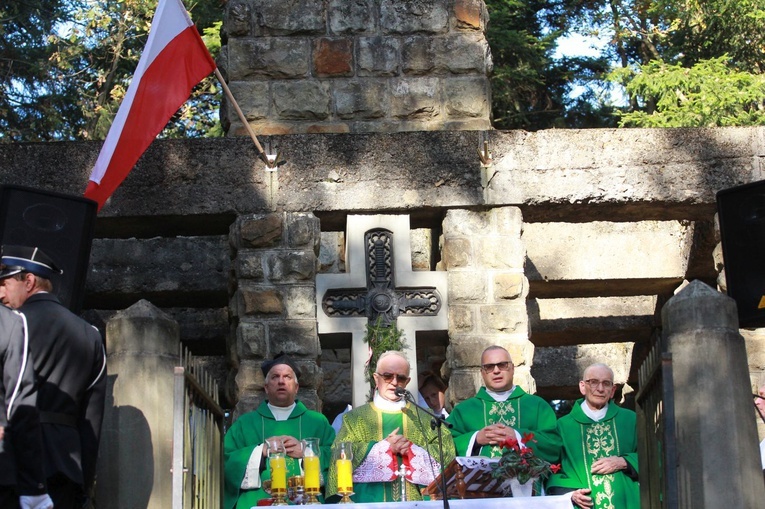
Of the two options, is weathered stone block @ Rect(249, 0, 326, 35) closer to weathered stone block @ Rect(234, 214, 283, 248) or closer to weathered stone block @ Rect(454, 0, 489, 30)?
weathered stone block @ Rect(454, 0, 489, 30)

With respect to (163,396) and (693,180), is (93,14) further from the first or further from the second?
(163,396)

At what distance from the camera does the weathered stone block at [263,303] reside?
10586mm

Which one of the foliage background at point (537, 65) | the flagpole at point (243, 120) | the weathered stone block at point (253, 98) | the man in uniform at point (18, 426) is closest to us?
the man in uniform at point (18, 426)

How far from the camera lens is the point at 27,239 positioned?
912cm

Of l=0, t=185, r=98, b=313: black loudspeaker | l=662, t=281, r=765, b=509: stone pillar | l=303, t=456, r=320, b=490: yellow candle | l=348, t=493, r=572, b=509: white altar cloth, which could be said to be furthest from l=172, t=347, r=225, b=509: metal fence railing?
l=662, t=281, r=765, b=509: stone pillar

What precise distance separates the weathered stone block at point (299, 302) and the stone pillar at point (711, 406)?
11.5 ft

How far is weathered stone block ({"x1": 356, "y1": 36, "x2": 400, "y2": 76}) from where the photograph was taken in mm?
11500

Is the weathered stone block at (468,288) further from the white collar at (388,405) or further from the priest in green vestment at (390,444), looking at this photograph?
the white collar at (388,405)

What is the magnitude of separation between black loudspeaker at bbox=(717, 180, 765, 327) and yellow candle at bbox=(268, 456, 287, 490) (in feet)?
10.4

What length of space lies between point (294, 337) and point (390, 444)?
2.23 metres

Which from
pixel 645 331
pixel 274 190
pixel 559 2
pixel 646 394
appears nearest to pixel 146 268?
pixel 274 190

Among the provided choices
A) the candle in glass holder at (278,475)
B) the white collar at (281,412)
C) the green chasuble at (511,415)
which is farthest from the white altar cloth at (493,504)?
the white collar at (281,412)

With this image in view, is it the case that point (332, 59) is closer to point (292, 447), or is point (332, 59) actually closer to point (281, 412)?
point (281, 412)

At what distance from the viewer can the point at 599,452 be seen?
30.0ft
